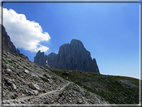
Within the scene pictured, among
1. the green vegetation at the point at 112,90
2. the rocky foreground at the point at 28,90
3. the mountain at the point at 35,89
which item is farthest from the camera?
the green vegetation at the point at 112,90

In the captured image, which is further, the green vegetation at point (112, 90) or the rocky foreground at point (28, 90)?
the green vegetation at point (112, 90)

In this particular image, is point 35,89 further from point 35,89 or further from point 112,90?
point 112,90

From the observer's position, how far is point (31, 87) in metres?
16.8

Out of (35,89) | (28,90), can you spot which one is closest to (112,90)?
(35,89)

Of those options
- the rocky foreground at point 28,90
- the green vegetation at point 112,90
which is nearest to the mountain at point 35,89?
the rocky foreground at point 28,90

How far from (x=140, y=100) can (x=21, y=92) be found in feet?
181

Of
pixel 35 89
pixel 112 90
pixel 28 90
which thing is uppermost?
pixel 28 90

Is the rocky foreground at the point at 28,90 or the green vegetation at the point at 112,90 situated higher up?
the rocky foreground at the point at 28,90

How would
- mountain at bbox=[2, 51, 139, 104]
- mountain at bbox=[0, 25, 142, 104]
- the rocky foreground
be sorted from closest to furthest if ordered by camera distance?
the rocky foreground < mountain at bbox=[0, 25, 142, 104] < mountain at bbox=[2, 51, 139, 104]

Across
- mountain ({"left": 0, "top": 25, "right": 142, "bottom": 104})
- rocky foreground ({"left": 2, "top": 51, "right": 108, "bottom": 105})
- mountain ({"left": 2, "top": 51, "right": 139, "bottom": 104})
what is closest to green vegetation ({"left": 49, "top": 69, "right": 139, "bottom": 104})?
mountain ({"left": 0, "top": 25, "right": 142, "bottom": 104})

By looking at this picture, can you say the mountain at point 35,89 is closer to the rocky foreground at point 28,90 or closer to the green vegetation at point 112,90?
the rocky foreground at point 28,90

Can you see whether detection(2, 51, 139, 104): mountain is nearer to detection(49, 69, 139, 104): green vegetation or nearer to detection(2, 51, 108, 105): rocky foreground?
detection(2, 51, 108, 105): rocky foreground

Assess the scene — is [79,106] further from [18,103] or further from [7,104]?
[7,104]

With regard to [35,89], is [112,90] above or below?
below
